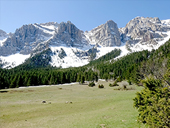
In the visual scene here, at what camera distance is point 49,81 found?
98500 millimetres

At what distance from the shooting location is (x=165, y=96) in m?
9.84

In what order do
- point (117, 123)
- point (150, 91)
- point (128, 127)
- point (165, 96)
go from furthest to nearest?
point (117, 123) → point (128, 127) → point (150, 91) → point (165, 96)

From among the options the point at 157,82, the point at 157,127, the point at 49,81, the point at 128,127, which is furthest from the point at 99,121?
the point at 49,81

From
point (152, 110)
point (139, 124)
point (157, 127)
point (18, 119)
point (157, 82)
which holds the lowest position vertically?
point (18, 119)

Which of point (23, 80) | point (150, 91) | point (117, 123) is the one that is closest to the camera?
point (150, 91)

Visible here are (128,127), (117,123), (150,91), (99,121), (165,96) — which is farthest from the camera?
(99,121)

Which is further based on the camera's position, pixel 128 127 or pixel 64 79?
pixel 64 79

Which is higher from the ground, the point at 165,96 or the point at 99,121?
the point at 165,96

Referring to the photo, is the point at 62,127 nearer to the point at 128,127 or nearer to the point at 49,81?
the point at 128,127

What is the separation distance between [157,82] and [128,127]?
5.91 metres

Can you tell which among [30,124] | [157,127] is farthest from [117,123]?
[30,124]

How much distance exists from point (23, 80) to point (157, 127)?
98.0 metres

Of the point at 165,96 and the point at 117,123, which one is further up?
the point at 165,96

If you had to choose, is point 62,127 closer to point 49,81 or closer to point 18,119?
point 18,119
